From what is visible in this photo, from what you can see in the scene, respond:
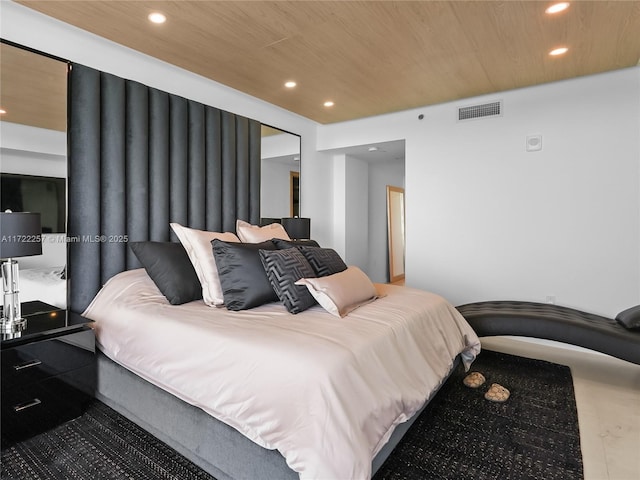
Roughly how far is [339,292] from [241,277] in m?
0.63

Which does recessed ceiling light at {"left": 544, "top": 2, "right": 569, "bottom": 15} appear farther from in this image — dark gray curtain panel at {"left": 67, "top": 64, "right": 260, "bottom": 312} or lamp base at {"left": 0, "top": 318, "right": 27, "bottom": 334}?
lamp base at {"left": 0, "top": 318, "right": 27, "bottom": 334}

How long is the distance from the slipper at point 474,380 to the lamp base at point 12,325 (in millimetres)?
2842

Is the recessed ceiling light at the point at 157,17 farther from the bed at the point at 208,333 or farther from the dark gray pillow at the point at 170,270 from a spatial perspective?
the dark gray pillow at the point at 170,270

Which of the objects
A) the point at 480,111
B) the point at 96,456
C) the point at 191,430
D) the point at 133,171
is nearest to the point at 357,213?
the point at 480,111

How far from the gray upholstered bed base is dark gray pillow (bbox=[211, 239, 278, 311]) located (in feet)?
2.10

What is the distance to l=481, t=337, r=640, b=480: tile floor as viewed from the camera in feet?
6.05

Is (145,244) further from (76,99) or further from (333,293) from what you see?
(333,293)

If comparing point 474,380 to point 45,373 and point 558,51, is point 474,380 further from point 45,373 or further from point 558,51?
point 45,373

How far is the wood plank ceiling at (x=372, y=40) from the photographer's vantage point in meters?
2.29

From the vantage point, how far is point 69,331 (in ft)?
6.98

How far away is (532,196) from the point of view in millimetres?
3684

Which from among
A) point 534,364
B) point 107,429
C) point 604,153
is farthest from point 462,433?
point 604,153

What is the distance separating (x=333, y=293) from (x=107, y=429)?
Result: 1481mm

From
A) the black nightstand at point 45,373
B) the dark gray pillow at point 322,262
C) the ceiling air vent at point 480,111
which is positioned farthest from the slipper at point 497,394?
the ceiling air vent at point 480,111
